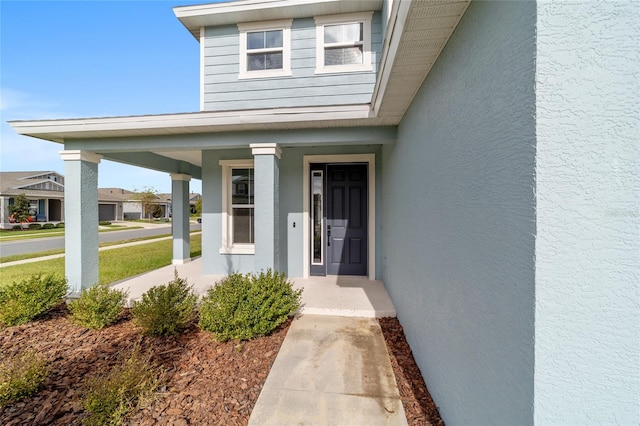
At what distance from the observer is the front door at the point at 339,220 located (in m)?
5.69

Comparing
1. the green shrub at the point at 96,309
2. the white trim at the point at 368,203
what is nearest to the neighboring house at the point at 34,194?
the green shrub at the point at 96,309

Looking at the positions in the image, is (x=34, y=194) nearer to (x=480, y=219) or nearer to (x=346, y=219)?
(x=346, y=219)

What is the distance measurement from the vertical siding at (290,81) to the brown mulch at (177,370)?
13.9ft

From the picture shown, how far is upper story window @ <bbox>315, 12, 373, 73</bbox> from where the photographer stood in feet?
16.6

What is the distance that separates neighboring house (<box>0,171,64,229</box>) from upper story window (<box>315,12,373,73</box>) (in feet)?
105

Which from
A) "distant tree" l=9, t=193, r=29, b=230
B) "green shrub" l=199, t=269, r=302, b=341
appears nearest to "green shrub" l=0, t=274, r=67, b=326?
"green shrub" l=199, t=269, r=302, b=341

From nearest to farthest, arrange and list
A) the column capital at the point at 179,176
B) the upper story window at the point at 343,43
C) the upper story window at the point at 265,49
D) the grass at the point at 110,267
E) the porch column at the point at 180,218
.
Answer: the upper story window at the point at 343,43 → the upper story window at the point at 265,49 → the grass at the point at 110,267 → the porch column at the point at 180,218 → the column capital at the point at 179,176

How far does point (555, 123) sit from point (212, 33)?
6.50m

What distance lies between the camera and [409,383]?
2539 mm

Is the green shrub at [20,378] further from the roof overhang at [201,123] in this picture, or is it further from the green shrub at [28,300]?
the roof overhang at [201,123]

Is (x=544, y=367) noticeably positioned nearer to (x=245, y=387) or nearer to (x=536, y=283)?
(x=536, y=283)

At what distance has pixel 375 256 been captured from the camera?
5.45 metres

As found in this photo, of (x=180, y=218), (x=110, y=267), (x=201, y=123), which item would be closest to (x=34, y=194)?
(x=110, y=267)

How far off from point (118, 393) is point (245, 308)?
4.48ft
